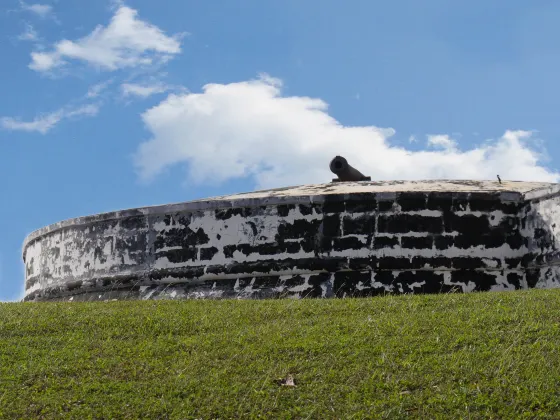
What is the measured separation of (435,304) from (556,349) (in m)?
1.94

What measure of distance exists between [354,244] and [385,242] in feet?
1.36

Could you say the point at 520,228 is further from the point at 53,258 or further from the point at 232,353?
the point at 53,258

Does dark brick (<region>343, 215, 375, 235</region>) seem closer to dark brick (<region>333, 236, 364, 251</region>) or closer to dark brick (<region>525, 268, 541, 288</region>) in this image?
dark brick (<region>333, 236, 364, 251</region>)

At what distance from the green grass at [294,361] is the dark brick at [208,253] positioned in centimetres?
284

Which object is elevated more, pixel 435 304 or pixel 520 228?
pixel 520 228

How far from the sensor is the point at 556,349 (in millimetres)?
7410

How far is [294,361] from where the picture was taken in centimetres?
728

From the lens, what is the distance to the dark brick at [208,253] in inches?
486

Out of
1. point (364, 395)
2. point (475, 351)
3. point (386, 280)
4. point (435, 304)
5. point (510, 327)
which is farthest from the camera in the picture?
point (386, 280)

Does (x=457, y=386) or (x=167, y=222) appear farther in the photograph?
(x=167, y=222)

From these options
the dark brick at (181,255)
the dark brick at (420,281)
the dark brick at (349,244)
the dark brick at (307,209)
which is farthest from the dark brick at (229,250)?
the dark brick at (420,281)

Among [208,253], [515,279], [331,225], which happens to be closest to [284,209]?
[331,225]

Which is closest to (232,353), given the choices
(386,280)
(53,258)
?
(386,280)

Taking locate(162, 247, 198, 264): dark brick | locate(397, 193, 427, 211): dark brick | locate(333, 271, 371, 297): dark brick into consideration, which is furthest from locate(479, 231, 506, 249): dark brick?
locate(162, 247, 198, 264): dark brick
